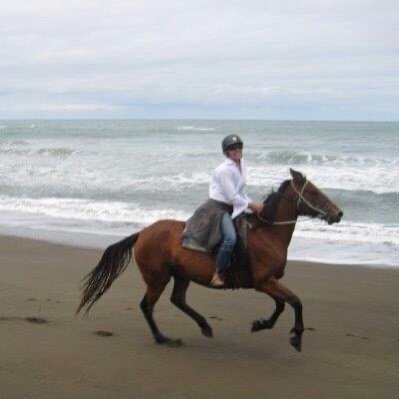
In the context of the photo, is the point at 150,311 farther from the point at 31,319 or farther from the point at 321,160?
the point at 321,160

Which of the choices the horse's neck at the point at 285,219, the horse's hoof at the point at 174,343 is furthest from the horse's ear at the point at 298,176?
the horse's hoof at the point at 174,343

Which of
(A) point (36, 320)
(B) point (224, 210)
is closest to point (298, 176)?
(B) point (224, 210)

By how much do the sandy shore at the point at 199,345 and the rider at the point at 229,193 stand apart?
94 cm

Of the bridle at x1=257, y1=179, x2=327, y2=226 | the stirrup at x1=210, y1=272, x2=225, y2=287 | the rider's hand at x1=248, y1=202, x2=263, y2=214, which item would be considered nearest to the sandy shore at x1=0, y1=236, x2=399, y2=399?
the stirrup at x1=210, y1=272, x2=225, y2=287

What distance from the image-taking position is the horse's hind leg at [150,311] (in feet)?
24.0

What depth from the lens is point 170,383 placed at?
19.6ft

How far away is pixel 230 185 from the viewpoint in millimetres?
7000

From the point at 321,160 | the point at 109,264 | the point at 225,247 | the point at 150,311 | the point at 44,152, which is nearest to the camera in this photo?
the point at 225,247

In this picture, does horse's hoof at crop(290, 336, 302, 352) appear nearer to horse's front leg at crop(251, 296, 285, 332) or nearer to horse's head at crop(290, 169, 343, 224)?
horse's front leg at crop(251, 296, 285, 332)

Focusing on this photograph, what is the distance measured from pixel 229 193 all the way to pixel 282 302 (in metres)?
1.20

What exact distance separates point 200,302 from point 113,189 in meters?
18.2

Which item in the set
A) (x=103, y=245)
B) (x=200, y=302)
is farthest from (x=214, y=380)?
(x=103, y=245)

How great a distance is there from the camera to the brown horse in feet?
22.8

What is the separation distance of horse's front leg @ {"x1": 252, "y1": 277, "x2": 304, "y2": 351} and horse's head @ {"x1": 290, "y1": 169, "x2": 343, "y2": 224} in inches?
31.9
